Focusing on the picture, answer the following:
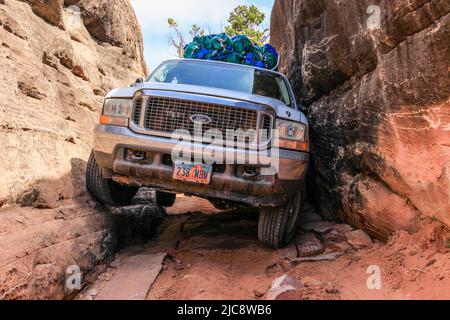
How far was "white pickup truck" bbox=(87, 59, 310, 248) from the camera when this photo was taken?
343 centimetres

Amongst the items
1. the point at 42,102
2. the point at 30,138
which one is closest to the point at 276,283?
the point at 30,138

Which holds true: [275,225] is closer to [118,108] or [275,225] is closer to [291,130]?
[291,130]

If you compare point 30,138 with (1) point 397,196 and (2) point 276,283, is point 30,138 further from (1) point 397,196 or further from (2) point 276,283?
(1) point 397,196

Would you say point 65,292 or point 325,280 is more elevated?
point 325,280

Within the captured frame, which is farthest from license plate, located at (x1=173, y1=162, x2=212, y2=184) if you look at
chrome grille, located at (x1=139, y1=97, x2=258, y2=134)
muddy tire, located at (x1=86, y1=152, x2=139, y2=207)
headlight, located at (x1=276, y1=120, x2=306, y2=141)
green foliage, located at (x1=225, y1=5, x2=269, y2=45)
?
green foliage, located at (x1=225, y1=5, x2=269, y2=45)

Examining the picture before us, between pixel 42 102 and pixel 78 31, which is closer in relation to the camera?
pixel 42 102

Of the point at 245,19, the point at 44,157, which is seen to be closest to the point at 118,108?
the point at 44,157

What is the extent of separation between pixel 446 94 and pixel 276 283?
198 cm

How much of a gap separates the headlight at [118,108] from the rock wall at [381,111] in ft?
7.97

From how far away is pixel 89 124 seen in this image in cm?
623

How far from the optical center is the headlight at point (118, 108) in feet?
12.2

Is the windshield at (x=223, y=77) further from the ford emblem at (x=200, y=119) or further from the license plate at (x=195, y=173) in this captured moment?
the license plate at (x=195, y=173)

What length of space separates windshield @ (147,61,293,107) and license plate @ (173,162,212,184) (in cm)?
144

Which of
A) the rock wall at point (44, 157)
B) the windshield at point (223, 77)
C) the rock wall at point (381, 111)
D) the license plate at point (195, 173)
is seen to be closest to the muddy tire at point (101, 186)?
the rock wall at point (44, 157)
